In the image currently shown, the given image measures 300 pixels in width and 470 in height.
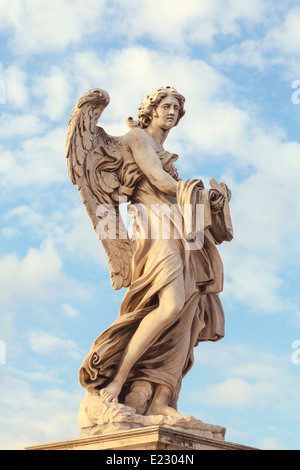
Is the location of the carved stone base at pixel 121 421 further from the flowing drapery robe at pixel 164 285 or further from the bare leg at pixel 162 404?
the flowing drapery robe at pixel 164 285

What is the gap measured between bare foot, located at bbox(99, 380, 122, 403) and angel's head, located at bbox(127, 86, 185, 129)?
8.20ft

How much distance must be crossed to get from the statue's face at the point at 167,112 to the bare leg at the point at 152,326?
1.59m

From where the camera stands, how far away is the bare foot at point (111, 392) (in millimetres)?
6465

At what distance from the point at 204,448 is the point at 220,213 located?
2.09m

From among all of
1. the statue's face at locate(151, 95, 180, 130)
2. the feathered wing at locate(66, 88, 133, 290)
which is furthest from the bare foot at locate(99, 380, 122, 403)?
the statue's face at locate(151, 95, 180, 130)

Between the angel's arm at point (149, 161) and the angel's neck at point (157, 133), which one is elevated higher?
the angel's neck at point (157, 133)

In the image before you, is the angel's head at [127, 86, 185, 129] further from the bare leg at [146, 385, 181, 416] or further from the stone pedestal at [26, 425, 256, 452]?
the stone pedestal at [26, 425, 256, 452]

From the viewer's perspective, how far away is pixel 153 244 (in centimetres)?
694

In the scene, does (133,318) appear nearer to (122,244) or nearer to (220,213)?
(122,244)

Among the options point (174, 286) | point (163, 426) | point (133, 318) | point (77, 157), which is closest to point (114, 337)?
point (133, 318)

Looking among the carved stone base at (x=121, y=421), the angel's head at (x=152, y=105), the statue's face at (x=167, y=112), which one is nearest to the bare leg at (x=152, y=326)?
the carved stone base at (x=121, y=421)

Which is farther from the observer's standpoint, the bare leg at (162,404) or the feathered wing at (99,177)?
the feathered wing at (99,177)

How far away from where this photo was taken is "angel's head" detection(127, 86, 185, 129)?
739cm

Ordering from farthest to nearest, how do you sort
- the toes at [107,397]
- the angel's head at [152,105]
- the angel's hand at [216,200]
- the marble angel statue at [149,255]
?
the angel's head at [152,105] < the angel's hand at [216,200] < the marble angel statue at [149,255] < the toes at [107,397]
